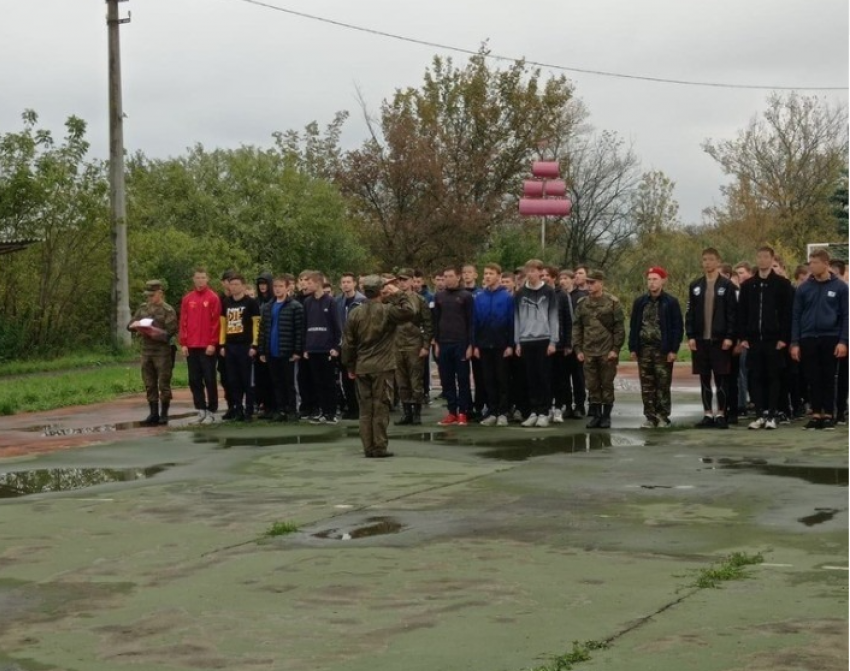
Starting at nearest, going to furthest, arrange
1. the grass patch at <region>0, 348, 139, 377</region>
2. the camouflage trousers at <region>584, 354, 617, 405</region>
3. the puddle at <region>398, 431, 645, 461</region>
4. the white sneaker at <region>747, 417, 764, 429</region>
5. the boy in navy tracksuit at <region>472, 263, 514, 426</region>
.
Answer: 1. the puddle at <region>398, 431, 645, 461</region>
2. the white sneaker at <region>747, 417, 764, 429</region>
3. the camouflage trousers at <region>584, 354, 617, 405</region>
4. the boy in navy tracksuit at <region>472, 263, 514, 426</region>
5. the grass patch at <region>0, 348, 139, 377</region>

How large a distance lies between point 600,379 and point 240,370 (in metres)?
4.87

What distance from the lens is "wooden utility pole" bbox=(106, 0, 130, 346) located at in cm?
3394

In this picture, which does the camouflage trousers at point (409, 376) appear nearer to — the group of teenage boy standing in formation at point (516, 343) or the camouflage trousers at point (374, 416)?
the group of teenage boy standing in formation at point (516, 343)

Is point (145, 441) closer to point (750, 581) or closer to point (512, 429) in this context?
point (512, 429)

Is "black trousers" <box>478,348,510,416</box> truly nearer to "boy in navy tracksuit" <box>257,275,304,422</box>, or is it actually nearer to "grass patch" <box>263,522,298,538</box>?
"boy in navy tracksuit" <box>257,275,304,422</box>

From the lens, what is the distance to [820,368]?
17656mm

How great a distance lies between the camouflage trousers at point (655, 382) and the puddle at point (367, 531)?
7584mm

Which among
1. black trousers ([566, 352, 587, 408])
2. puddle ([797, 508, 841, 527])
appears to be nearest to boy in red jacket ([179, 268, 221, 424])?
black trousers ([566, 352, 587, 408])

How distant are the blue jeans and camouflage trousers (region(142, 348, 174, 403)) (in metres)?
3.59

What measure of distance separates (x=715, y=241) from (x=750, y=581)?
169 feet

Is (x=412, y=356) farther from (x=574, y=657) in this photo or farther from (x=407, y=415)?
(x=574, y=657)

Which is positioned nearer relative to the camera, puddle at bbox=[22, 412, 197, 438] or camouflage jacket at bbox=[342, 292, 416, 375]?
camouflage jacket at bbox=[342, 292, 416, 375]

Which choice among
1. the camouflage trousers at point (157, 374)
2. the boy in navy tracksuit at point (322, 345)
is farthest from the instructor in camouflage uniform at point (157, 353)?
the boy in navy tracksuit at point (322, 345)

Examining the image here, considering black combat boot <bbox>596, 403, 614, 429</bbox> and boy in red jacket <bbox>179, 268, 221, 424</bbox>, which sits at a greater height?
boy in red jacket <bbox>179, 268, 221, 424</bbox>
